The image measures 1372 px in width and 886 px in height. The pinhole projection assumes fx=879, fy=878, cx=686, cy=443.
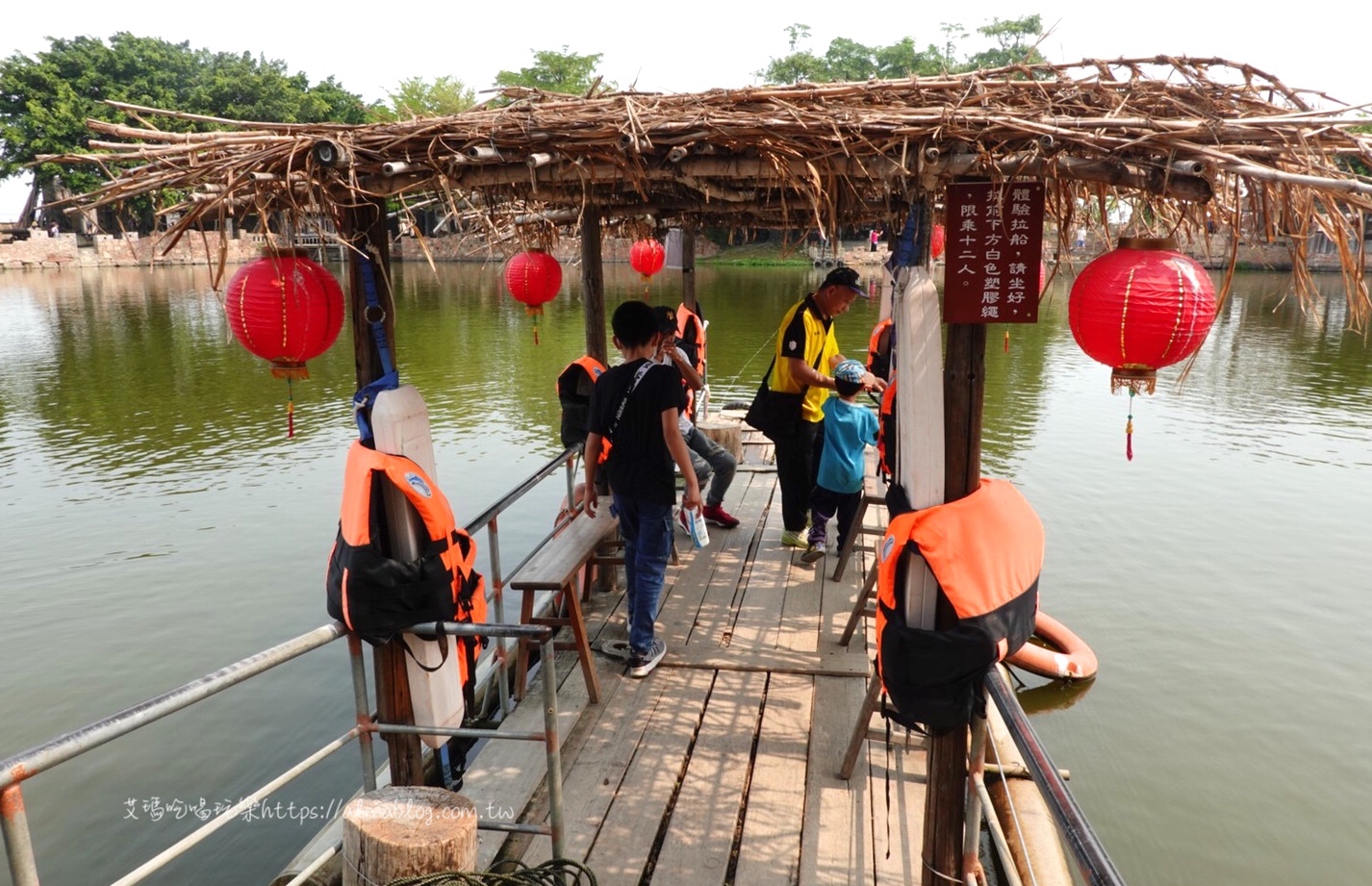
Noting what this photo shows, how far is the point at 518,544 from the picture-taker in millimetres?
9016

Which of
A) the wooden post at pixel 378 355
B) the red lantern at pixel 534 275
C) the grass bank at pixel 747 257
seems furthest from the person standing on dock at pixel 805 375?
the grass bank at pixel 747 257

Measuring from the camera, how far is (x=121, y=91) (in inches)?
1713

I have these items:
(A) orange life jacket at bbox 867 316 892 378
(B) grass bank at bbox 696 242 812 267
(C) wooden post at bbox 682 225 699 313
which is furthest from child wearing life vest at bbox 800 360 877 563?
(B) grass bank at bbox 696 242 812 267

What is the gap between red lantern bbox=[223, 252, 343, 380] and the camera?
11.3 ft

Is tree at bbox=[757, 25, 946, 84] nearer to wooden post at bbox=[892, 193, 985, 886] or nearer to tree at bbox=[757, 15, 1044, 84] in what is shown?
tree at bbox=[757, 15, 1044, 84]

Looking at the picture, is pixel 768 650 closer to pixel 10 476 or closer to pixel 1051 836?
pixel 1051 836

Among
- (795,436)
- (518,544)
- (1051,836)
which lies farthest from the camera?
(518,544)

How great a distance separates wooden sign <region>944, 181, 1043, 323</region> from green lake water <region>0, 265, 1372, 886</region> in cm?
319

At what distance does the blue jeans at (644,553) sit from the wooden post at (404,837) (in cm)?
177

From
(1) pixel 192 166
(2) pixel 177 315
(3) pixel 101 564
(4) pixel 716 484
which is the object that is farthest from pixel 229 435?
(2) pixel 177 315

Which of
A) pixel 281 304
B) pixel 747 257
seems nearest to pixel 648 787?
pixel 281 304

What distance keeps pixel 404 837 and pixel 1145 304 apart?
288cm

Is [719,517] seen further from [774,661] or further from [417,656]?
[417,656]

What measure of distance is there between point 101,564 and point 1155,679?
9320 mm
